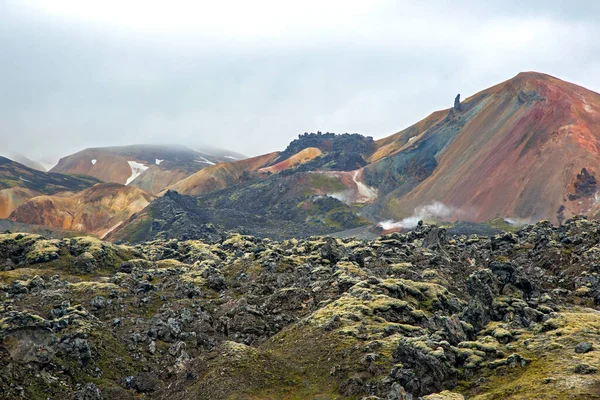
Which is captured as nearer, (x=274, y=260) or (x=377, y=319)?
(x=377, y=319)

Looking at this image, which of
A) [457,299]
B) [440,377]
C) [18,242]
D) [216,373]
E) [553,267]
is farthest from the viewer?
[18,242]

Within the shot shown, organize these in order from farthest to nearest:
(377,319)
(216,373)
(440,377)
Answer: (377,319)
(216,373)
(440,377)

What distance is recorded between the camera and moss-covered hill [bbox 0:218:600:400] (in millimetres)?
41938

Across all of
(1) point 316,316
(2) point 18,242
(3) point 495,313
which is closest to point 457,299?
(3) point 495,313

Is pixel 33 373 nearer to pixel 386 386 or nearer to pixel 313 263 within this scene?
pixel 386 386

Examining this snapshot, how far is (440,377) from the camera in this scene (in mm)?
40969

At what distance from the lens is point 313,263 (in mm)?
81625

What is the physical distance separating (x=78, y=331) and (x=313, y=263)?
1547 inches

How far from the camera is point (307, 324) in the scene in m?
56.3

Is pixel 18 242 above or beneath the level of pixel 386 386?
above

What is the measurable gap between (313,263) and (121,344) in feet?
118

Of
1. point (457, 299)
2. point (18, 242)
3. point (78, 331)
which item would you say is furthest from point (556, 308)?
point (18, 242)

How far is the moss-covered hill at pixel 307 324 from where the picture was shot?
41.9 metres

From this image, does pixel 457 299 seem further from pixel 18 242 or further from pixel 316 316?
pixel 18 242
